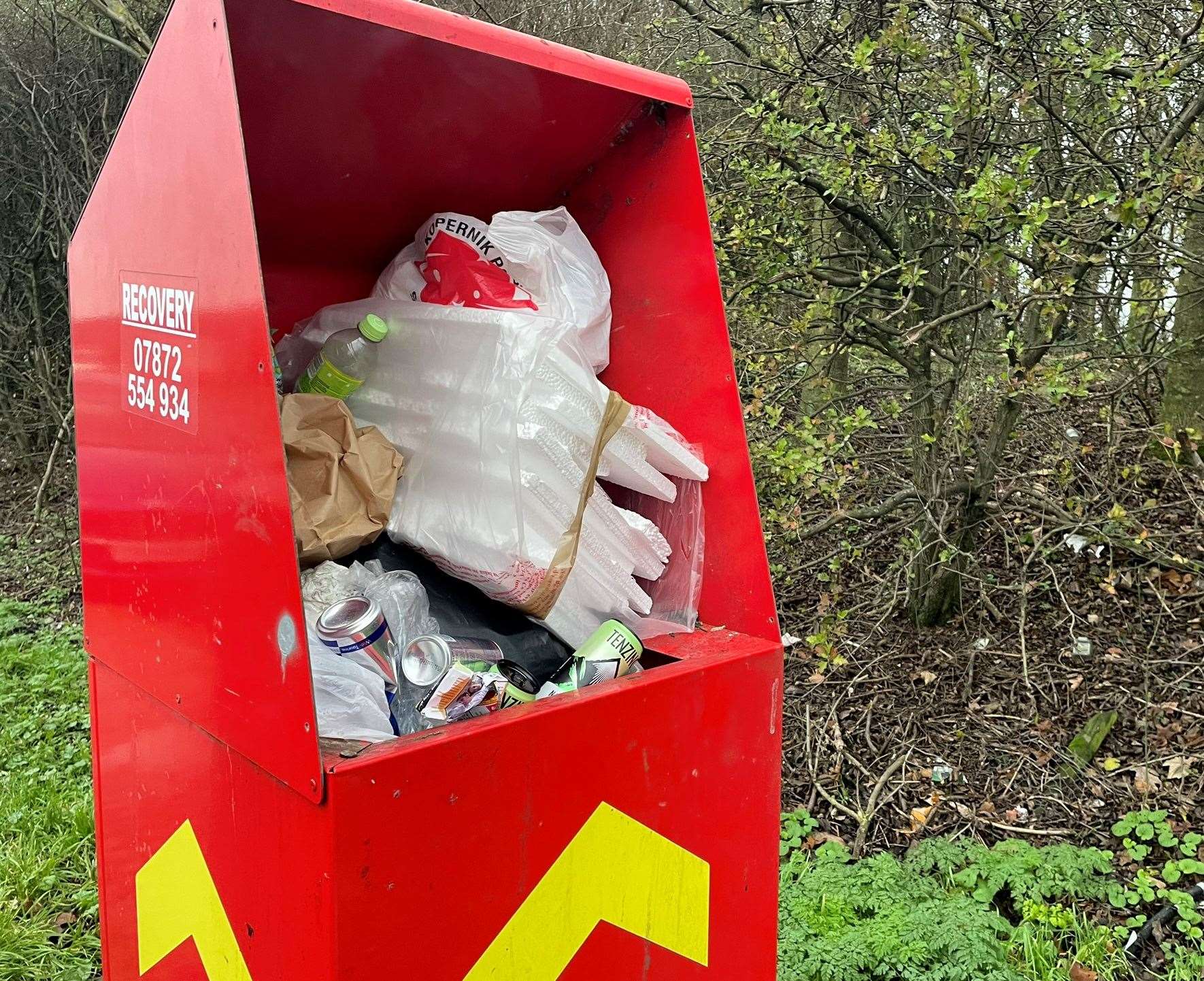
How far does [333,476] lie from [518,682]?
0.45 metres

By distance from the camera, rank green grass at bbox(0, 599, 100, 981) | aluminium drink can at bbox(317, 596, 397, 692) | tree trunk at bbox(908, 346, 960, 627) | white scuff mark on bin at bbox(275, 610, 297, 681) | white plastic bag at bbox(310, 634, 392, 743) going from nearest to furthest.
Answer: white scuff mark on bin at bbox(275, 610, 297, 681)
white plastic bag at bbox(310, 634, 392, 743)
aluminium drink can at bbox(317, 596, 397, 692)
green grass at bbox(0, 599, 100, 981)
tree trunk at bbox(908, 346, 960, 627)

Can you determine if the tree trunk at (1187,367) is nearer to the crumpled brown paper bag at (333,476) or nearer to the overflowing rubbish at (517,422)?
the overflowing rubbish at (517,422)

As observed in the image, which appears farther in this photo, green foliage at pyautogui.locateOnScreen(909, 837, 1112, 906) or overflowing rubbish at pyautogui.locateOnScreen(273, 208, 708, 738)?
green foliage at pyautogui.locateOnScreen(909, 837, 1112, 906)

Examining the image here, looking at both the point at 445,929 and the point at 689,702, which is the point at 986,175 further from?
the point at 445,929

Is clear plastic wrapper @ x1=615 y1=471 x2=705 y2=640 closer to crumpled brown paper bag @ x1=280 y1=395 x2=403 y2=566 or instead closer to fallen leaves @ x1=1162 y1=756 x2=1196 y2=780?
crumpled brown paper bag @ x1=280 y1=395 x2=403 y2=566

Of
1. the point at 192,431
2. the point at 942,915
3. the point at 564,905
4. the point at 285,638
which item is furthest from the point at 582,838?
the point at 942,915

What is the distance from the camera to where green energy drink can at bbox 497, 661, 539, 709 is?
4.43 feet

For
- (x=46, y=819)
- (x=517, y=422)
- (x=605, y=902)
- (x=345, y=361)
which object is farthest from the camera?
(x=46, y=819)

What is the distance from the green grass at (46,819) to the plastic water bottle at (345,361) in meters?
1.91

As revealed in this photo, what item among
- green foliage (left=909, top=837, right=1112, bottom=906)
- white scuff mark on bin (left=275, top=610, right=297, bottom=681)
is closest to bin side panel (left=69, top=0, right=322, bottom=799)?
white scuff mark on bin (left=275, top=610, right=297, bottom=681)

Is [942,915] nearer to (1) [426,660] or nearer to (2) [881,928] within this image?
(2) [881,928]

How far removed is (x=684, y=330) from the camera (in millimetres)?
1670

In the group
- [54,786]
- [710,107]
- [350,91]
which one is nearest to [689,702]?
[350,91]

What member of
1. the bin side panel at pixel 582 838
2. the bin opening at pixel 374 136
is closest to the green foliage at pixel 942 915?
the bin side panel at pixel 582 838
